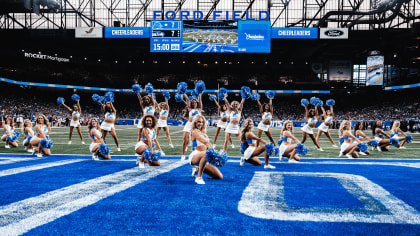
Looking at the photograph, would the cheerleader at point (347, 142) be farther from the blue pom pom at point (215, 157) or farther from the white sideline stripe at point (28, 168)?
the white sideline stripe at point (28, 168)

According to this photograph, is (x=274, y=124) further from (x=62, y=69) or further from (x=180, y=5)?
(x=62, y=69)

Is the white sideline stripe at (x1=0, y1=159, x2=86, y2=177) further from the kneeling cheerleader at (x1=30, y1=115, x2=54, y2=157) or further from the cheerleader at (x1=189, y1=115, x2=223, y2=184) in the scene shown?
the cheerleader at (x1=189, y1=115, x2=223, y2=184)

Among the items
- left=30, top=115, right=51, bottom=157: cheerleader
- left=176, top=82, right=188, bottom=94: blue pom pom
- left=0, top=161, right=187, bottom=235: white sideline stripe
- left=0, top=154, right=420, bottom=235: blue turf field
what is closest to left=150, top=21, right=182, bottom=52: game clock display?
left=30, top=115, right=51, bottom=157: cheerleader

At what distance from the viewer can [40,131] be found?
307 inches

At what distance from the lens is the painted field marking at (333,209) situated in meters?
2.79

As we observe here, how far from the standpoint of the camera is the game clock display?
27.5 metres

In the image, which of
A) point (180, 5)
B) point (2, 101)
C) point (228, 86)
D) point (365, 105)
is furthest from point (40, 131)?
point (365, 105)

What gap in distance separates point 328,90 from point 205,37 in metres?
22.9

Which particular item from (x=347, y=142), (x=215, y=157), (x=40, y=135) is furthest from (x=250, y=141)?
(x=40, y=135)

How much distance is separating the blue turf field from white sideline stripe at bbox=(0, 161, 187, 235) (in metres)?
0.01

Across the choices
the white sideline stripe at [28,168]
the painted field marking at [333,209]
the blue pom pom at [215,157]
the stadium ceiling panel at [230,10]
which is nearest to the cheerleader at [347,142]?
the painted field marking at [333,209]

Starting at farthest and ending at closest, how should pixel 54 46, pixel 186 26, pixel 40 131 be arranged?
pixel 54 46
pixel 186 26
pixel 40 131

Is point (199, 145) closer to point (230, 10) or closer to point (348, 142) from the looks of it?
point (348, 142)

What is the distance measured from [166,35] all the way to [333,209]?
27022 mm
